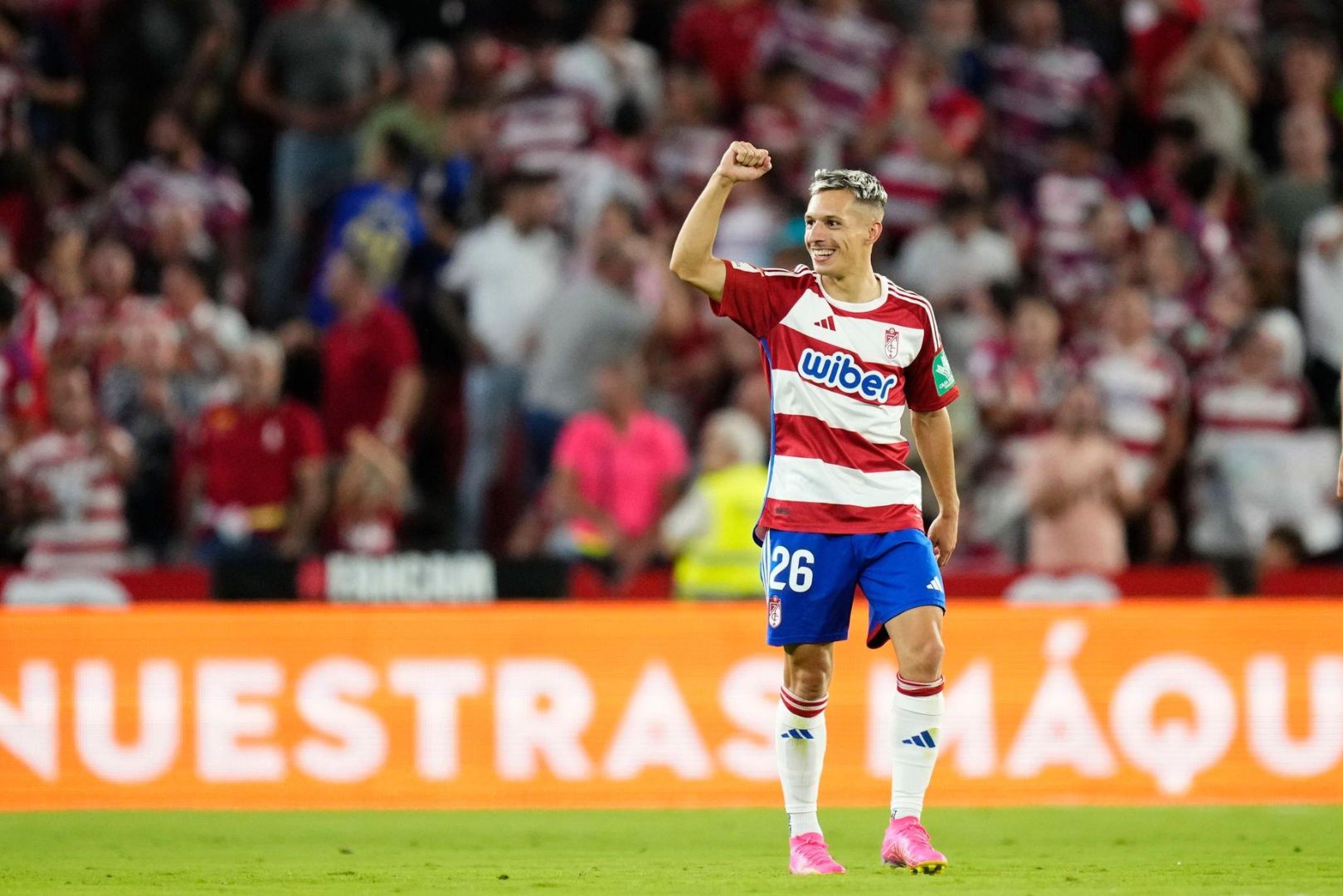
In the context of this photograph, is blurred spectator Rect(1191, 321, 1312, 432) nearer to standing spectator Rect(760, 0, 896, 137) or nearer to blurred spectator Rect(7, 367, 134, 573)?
standing spectator Rect(760, 0, 896, 137)

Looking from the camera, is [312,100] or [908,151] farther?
[312,100]

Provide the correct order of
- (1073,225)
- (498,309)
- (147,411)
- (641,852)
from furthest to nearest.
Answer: (1073,225)
(498,309)
(147,411)
(641,852)

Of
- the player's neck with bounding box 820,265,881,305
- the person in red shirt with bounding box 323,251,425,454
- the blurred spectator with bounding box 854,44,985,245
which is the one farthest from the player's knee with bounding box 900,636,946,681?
the blurred spectator with bounding box 854,44,985,245

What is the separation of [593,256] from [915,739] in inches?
279

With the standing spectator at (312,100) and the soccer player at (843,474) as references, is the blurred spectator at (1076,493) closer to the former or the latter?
the standing spectator at (312,100)

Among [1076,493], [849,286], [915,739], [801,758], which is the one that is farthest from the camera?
[1076,493]

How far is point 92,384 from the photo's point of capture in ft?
43.8

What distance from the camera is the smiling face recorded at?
23.0 ft

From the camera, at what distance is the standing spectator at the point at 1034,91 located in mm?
15625

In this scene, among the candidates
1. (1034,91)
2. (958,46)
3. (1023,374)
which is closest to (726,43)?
(958,46)

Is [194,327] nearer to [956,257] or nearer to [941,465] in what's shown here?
[956,257]

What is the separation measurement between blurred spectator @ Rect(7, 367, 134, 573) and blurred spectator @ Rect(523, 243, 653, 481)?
108 inches

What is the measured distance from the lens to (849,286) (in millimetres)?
7105

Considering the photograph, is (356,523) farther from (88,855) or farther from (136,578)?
(88,855)
